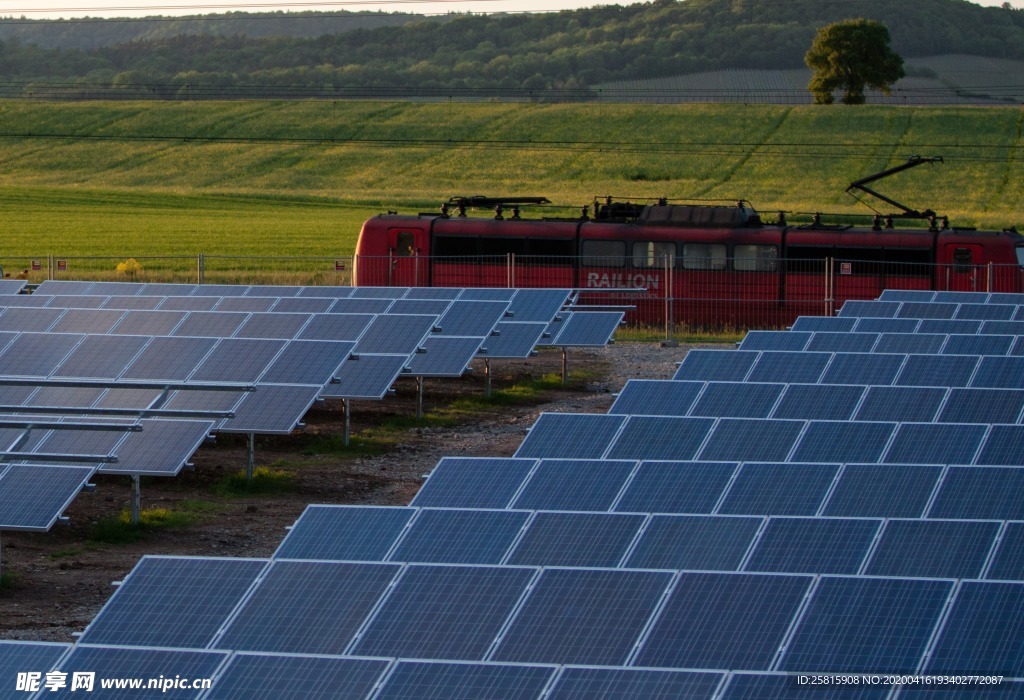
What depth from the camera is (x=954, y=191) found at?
211 feet

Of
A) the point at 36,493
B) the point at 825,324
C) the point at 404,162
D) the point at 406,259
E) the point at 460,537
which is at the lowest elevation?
the point at 404,162

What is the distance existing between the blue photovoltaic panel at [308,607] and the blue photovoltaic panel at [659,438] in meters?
4.42

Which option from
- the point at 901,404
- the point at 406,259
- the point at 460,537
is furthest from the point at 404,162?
the point at 460,537

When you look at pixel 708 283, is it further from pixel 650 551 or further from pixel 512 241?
pixel 650 551

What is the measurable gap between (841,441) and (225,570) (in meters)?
5.73

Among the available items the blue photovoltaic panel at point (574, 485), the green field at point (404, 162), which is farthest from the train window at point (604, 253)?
the blue photovoltaic panel at point (574, 485)

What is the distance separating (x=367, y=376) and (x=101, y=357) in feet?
9.87

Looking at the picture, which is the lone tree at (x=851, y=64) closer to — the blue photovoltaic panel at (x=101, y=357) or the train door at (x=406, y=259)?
the train door at (x=406, y=259)

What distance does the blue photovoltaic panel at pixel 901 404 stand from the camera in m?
13.7

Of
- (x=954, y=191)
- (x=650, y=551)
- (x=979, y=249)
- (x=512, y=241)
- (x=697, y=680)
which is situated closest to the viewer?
(x=697, y=680)

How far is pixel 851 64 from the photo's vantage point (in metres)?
98.4

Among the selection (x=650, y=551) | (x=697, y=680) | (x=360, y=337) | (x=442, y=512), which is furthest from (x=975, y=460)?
(x=360, y=337)

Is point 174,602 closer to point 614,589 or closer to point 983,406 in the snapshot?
point 614,589

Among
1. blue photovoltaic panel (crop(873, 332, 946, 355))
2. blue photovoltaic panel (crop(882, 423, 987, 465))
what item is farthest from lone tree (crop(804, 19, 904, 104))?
blue photovoltaic panel (crop(882, 423, 987, 465))
